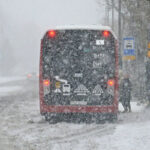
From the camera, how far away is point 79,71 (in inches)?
565

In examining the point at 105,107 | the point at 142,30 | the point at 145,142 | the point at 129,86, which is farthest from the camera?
the point at 142,30

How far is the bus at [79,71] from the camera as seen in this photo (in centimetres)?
1413

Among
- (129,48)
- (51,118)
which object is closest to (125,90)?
(129,48)

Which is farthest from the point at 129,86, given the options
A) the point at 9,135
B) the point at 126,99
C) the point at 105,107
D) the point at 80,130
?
the point at 9,135

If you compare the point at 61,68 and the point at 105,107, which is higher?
the point at 61,68

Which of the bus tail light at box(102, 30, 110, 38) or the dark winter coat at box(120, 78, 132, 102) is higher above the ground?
the bus tail light at box(102, 30, 110, 38)

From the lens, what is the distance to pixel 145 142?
32.5ft

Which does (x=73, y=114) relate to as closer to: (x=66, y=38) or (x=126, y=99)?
(x=66, y=38)

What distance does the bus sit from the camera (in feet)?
46.4

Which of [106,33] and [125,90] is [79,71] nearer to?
[106,33]

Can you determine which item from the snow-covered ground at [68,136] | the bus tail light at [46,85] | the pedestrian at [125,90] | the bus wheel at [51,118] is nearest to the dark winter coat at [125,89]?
the pedestrian at [125,90]

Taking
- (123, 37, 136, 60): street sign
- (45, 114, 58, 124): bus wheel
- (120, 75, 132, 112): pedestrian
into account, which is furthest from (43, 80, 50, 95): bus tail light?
(123, 37, 136, 60): street sign

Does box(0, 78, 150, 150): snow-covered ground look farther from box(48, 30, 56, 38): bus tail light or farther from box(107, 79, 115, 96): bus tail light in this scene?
box(48, 30, 56, 38): bus tail light

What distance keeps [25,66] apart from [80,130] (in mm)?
122977
